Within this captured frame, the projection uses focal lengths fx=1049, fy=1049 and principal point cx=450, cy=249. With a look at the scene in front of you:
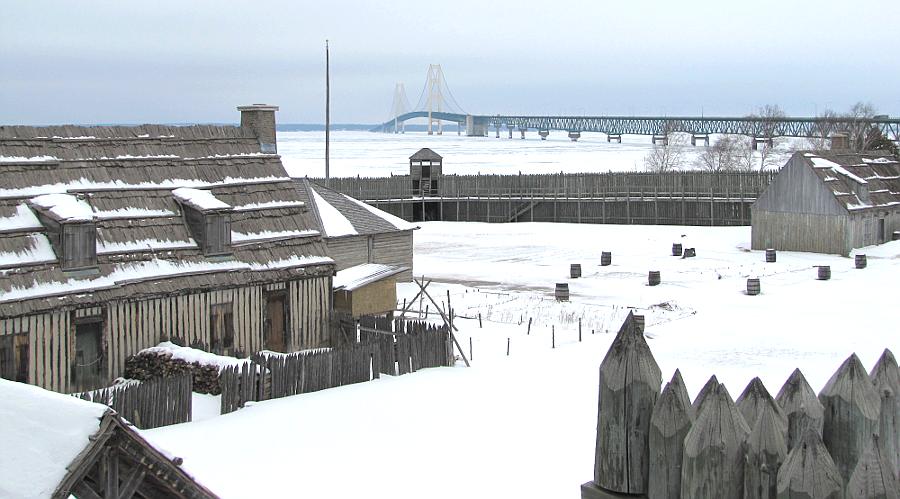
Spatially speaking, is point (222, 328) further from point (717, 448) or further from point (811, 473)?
point (811, 473)

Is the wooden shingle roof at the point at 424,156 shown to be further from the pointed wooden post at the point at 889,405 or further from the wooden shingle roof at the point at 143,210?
the pointed wooden post at the point at 889,405

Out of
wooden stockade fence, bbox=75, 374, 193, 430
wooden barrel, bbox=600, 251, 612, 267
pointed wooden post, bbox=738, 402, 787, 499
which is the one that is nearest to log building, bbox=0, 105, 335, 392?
wooden stockade fence, bbox=75, 374, 193, 430

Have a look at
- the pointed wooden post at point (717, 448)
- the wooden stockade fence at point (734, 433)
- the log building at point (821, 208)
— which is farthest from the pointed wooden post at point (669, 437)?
the log building at point (821, 208)

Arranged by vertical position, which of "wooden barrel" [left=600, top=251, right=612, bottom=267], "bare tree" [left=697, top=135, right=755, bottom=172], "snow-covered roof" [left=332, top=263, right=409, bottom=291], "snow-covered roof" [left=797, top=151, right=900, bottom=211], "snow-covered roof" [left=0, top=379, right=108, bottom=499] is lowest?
"wooden barrel" [left=600, top=251, right=612, bottom=267]

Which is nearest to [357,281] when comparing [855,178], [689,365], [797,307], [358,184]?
[689,365]

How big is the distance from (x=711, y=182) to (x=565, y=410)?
44.3m

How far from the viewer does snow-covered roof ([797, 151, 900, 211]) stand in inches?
1703

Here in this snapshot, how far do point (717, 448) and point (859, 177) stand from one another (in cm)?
4423

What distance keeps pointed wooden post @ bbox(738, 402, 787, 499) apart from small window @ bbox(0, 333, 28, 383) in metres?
14.7

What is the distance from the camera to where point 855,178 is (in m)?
44.1

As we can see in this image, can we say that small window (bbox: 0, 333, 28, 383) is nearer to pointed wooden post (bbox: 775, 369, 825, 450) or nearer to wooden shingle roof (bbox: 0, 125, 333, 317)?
wooden shingle roof (bbox: 0, 125, 333, 317)

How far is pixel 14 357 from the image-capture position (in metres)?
16.6

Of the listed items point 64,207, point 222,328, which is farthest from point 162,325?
point 64,207

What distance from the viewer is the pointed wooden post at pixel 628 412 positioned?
14.3ft
